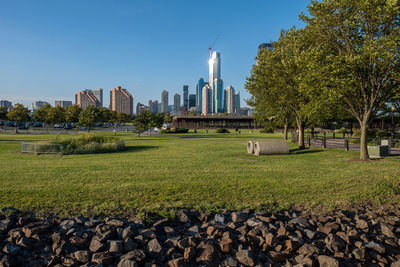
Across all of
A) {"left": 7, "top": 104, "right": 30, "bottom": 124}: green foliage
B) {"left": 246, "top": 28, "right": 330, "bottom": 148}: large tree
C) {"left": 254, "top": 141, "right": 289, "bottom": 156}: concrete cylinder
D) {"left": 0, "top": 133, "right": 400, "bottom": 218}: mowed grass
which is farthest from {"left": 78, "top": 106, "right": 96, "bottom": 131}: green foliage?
{"left": 254, "top": 141, "right": 289, "bottom": 156}: concrete cylinder

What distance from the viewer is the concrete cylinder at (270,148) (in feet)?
61.3

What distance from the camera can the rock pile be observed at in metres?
4.71

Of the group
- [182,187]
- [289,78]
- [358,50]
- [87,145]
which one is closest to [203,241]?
[182,187]

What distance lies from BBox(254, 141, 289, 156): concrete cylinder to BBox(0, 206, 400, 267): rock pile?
1221 centimetres

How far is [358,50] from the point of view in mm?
15367

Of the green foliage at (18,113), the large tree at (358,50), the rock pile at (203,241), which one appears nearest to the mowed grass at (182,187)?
the rock pile at (203,241)

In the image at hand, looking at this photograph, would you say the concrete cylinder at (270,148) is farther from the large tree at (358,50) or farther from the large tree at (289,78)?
the large tree at (358,50)

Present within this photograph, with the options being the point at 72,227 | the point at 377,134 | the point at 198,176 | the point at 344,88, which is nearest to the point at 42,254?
the point at 72,227

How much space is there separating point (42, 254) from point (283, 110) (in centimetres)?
2982

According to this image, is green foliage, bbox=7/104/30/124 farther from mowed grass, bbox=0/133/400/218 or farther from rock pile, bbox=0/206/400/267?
rock pile, bbox=0/206/400/267

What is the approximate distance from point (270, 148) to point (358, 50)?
8288mm

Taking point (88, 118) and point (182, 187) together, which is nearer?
point (182, 187)

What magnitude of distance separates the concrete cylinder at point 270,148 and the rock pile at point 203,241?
40.1 ft

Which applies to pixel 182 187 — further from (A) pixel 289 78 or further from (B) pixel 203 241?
(A) pixel 289 78
